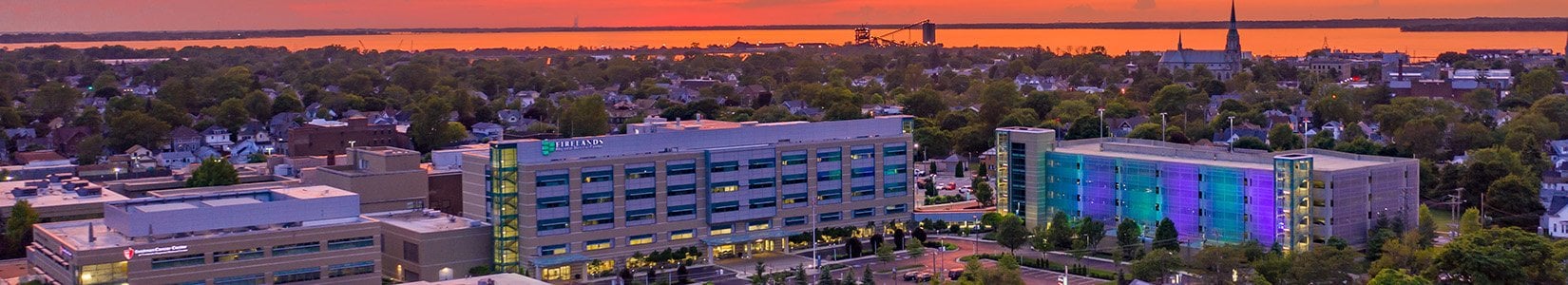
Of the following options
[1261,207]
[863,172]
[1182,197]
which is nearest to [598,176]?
[863,172]

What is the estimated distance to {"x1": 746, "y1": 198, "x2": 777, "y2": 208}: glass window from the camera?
32.5 m

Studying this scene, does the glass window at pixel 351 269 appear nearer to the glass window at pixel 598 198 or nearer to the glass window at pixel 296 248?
the glass window at pixel 296 248

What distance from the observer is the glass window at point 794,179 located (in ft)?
108

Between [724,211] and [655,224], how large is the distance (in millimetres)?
1488

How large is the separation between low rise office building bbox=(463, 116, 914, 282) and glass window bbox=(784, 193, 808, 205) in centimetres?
3

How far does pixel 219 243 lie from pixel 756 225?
10.3 metres

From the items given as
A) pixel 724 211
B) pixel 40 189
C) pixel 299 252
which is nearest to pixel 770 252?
pixel 724 211

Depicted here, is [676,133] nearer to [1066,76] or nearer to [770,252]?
[770,252]

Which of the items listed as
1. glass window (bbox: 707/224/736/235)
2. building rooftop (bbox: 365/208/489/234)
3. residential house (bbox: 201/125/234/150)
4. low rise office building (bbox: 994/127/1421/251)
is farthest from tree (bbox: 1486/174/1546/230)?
residential house (bbox: 201/125/234/150)

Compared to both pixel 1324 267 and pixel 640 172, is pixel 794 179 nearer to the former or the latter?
pixel 640 172

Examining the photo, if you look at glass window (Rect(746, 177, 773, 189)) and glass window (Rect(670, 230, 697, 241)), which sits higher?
glass window (Rect(746, 177, 773, 189))

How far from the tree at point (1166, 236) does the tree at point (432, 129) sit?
1256 inches

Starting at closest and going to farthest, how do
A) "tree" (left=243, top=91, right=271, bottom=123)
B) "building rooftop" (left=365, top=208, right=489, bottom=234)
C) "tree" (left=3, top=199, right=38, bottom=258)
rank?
1. "building rooftop" (left=365, top=208, right=489, bottom=234)
2. "tree" (left=3, top=199, right=38, bottom=258)
3. "tree" (left=243, top=91, right=271, bottom=123)

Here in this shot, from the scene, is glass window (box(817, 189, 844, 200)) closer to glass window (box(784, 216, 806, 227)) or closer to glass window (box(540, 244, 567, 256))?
glass window (box(784, 216, 806, 227))
